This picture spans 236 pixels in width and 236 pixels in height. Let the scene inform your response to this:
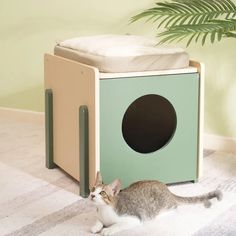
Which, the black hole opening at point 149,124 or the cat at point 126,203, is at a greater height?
the black hole opening at point 149,124

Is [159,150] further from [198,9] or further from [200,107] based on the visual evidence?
[198,9]

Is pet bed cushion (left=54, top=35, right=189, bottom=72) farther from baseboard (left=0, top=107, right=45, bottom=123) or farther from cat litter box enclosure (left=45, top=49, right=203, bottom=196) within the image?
baseboard (left=0, top=107, right=45, bottom=123)

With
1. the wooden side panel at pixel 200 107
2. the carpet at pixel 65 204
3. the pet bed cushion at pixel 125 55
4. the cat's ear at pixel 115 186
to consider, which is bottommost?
the carpet at pixel 65 204

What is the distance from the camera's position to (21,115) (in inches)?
117

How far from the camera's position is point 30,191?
1.87 metres

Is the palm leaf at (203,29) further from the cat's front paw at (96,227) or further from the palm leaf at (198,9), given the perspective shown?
the cat's front paw at (96,227)

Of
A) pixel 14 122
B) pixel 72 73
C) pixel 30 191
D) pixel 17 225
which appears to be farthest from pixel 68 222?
pixel 14 122

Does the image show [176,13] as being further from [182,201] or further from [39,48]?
[39,48]

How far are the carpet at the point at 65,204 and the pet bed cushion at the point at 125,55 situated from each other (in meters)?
0.45

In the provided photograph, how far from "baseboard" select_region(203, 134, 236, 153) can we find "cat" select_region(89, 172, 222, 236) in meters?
0.76

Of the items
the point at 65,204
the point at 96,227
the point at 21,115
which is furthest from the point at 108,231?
the point at 21,115

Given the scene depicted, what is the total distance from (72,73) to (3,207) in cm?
52

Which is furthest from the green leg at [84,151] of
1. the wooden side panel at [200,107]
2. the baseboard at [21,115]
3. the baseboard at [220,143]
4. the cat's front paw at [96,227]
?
the baseboard at [21,115]

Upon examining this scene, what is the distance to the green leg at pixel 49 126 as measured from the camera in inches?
82.7
